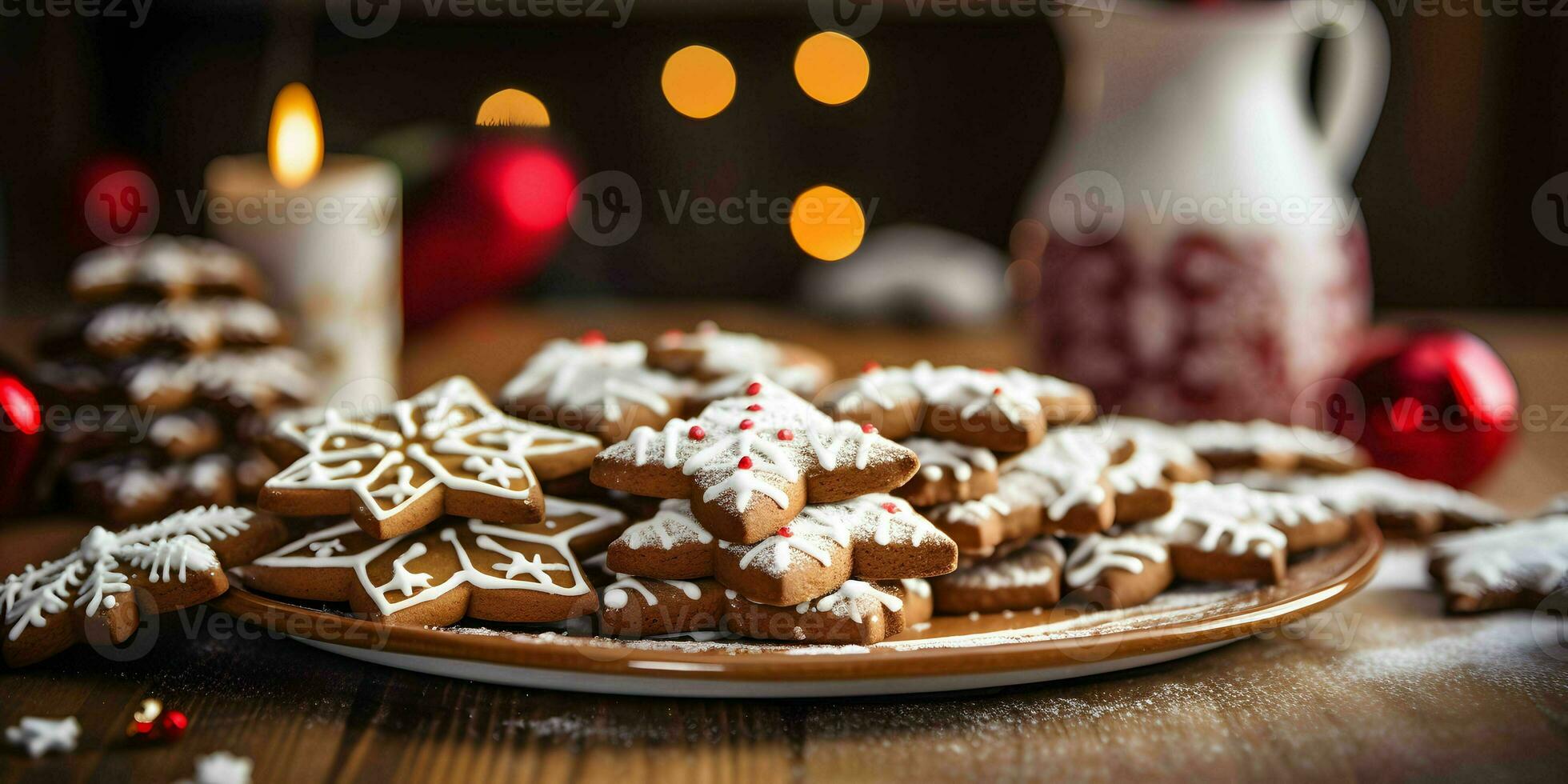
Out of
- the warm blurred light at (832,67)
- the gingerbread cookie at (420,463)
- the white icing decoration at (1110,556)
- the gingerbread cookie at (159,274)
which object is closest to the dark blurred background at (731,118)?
the warm blurred light at (832,67)

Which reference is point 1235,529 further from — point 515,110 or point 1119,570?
point 515,110

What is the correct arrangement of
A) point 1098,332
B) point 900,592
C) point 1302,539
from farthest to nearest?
→ point 1098,332
point 1302,539
point 900,592

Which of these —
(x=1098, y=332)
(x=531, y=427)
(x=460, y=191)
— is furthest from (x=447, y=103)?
(x=531, y=427)

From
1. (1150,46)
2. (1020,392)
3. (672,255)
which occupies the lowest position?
(672,255)

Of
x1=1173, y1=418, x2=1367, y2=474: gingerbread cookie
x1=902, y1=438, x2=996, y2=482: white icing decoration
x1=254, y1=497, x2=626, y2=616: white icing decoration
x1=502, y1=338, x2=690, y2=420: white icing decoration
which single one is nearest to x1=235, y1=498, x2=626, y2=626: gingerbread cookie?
x1=254, y1=497, x2=626, y2=616: white icing decoration

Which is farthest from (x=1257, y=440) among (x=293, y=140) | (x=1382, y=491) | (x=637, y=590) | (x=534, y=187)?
(x=534, y=187)

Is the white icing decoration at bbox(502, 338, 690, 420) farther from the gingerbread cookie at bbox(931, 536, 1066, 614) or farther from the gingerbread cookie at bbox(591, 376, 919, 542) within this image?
the gingerbread cookie at bbox(931, 536, 1066, 614)

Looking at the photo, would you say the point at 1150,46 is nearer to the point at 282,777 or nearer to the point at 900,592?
the point at 900,592
